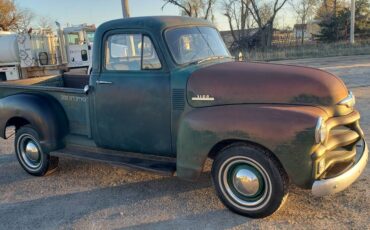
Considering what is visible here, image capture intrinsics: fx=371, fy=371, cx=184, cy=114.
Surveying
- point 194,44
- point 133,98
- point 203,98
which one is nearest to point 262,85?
point 203,98

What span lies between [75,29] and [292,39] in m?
21.1

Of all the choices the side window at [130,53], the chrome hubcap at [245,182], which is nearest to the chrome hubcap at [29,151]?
the side window at [130,53]

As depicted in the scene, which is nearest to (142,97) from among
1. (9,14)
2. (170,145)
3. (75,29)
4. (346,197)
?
(170,145)

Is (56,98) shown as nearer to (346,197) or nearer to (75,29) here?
(346,197)

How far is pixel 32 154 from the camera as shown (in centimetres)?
534

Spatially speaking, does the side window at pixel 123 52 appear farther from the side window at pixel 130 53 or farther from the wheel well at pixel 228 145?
the wheel well at pixel 228 145

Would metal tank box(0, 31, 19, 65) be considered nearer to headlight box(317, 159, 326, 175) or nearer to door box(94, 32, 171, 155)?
door box(94, 32, 171, 155)

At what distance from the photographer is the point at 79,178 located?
5.17m

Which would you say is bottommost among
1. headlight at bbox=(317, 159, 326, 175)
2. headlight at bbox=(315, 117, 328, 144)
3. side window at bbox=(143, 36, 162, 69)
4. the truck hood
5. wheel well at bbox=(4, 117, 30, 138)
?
headlight at bbox=(317, 159, 326, 175)

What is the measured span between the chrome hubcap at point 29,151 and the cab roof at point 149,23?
1918 millimetres

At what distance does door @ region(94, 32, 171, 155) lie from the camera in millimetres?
4234

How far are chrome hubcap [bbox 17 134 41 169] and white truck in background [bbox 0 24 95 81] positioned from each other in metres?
12.5

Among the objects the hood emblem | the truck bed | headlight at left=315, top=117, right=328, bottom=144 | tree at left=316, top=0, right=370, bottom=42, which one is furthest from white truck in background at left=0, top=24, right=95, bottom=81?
tree at left=316, top=0, right=370, bottom=42

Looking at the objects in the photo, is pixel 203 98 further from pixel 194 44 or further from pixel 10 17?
pixel 10 17
